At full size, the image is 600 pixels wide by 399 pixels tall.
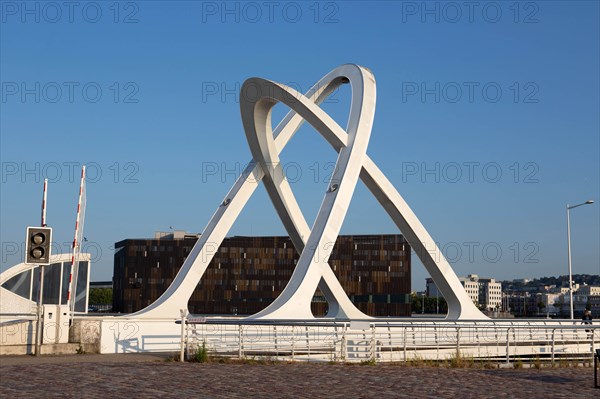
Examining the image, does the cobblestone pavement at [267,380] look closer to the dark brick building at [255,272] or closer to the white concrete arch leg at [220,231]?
the white concrete arch leg at [220,231]

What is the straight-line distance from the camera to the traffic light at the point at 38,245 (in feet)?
54.3

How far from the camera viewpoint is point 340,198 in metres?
27.5

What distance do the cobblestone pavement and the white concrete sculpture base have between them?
9.61m

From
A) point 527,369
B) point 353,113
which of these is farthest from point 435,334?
point 353,113

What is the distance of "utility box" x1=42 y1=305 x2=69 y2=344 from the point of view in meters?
18.5

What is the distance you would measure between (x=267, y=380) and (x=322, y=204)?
14.9 m

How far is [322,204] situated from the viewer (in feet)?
90.9

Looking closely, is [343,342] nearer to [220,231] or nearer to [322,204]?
[322,204]

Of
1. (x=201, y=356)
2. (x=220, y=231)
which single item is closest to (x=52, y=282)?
(x=220, y=231)

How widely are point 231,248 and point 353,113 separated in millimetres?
77469

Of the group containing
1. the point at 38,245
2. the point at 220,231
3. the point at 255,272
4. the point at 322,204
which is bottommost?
the point at 38,245

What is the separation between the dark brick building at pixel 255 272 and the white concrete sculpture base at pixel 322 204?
6867 cm

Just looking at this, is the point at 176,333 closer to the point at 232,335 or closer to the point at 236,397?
the point at 232,335

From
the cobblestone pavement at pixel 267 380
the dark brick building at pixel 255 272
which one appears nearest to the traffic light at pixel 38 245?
the cobblestone pavement at pixel 267 380
